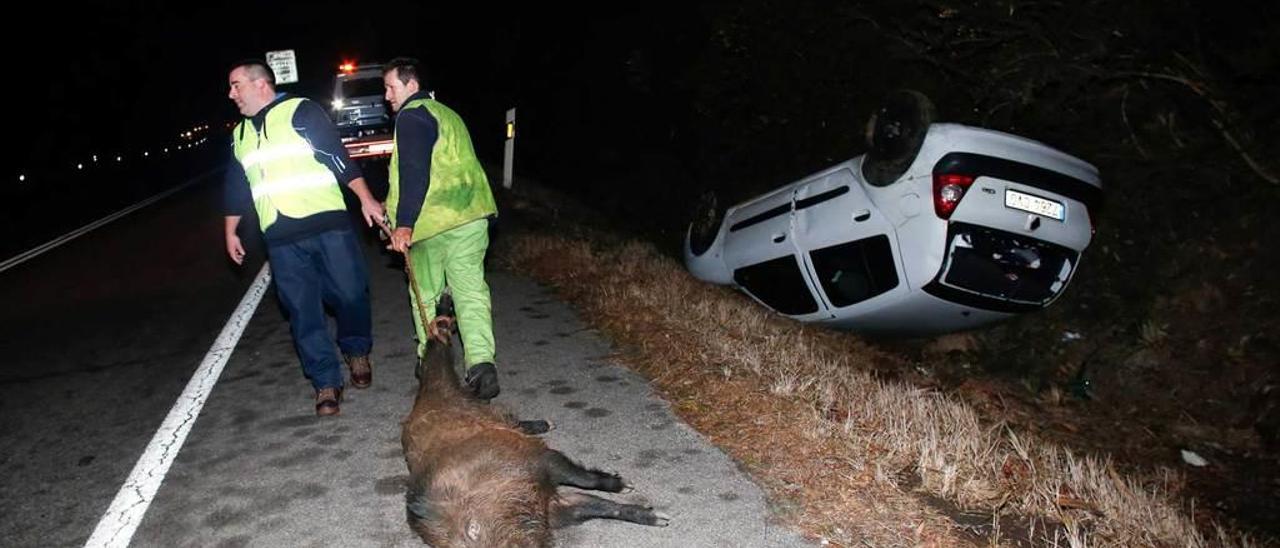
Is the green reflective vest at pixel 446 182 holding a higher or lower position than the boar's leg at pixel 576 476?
higher

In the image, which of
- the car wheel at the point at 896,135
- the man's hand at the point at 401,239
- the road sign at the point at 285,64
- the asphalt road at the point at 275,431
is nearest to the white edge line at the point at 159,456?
the asphalt road at the point at 275,431

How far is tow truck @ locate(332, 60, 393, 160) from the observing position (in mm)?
16844

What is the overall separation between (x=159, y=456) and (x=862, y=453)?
366 centimetres

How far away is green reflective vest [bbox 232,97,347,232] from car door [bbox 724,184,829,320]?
14.7ft

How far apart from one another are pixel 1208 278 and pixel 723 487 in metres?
6.27

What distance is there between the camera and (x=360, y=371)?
5305 mm

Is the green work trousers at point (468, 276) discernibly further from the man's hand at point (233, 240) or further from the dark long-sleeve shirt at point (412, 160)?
the man's hand at point (233, 240)

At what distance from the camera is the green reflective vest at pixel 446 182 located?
4535mm

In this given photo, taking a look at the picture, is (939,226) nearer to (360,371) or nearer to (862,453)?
(862,453)

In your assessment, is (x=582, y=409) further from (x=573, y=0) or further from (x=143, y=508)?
(x=573, y=0)

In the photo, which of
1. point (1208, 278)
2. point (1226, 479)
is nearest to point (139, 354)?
point (1226, 479)

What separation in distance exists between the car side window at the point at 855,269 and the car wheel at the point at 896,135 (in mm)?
538

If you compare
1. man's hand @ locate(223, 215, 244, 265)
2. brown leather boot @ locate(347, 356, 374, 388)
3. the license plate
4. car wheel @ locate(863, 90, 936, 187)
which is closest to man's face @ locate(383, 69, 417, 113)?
man's hand @ locate(223, 215, 244, 265)

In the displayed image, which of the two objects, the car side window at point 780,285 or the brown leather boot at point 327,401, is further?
the car side window at point 780,285
